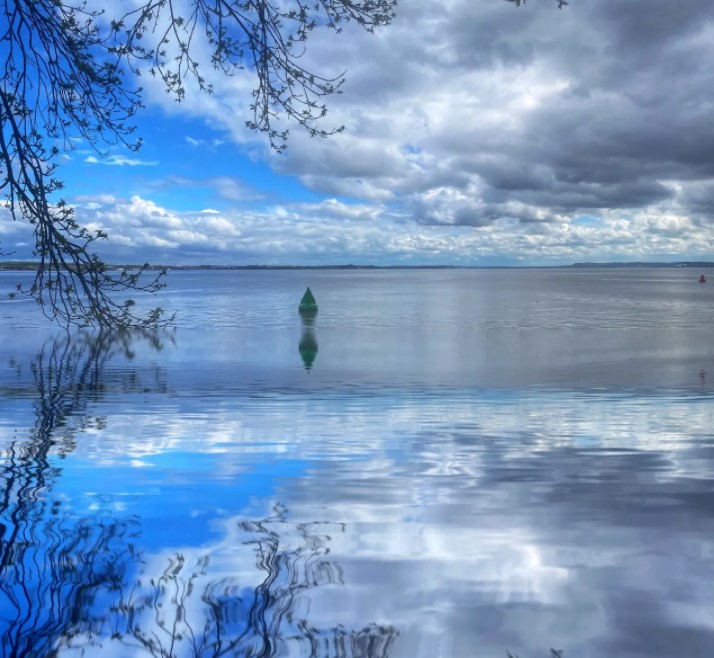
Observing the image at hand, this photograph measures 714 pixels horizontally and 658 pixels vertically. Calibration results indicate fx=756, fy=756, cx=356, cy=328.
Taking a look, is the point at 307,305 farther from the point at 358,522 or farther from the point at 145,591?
the point at 145,591

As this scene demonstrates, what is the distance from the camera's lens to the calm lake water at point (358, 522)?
5.30 metres

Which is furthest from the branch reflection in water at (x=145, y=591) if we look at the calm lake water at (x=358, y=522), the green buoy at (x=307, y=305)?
the green buoy at (x=307, y=305)

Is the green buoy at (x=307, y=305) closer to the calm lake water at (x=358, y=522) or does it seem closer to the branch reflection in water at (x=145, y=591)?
the calm lake water at (x=358, y=522)

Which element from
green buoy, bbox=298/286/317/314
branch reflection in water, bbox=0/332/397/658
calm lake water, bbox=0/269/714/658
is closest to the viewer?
branch reflection in water, bbox=0/332/397/658

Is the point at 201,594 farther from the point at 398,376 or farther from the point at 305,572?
the point at 398,376

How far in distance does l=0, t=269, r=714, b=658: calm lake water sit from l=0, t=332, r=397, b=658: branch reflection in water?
20 millimetres

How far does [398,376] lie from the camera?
795 inches

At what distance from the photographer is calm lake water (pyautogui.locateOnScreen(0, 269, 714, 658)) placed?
5297mm

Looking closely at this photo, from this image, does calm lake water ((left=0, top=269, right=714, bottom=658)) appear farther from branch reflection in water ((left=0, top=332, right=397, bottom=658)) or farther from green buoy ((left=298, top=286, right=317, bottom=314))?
green buoy ((left=298, top=286, right=317, bottom=314))

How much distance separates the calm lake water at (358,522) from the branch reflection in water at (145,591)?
0.02 metres

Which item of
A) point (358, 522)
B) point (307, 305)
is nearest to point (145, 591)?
point (358, 522)

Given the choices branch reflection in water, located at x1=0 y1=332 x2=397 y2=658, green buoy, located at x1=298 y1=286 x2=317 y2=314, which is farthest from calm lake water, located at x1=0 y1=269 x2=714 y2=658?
green buoy, located at x1=298 y1=286 x2=317 y2=314

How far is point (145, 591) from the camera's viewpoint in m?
5.88

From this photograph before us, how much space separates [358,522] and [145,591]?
227cm
